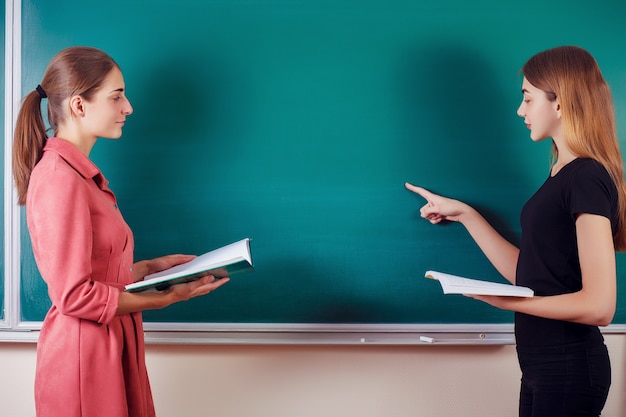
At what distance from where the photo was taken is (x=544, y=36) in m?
2.01

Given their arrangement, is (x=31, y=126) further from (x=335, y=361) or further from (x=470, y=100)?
(x=470, y=100)

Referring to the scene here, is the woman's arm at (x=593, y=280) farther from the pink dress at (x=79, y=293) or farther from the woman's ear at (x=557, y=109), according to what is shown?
the pink dress at (x=79, y=293)

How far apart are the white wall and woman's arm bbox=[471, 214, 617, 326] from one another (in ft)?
2.12

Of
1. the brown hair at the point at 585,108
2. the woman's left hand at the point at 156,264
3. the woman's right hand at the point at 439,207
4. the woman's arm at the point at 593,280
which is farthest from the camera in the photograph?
the woman's right hand at the point at 439,207

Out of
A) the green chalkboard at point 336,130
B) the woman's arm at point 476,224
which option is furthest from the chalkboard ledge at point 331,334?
the woman's arm at point 476,224

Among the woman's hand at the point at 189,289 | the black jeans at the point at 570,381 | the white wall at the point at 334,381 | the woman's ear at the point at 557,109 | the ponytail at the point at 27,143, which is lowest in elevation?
the white wall at the point at 334,381

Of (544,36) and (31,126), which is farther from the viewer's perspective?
(544,36)

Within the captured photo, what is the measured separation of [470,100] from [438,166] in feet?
0.77

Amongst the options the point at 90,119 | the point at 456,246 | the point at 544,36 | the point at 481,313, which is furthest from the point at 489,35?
the point at 90,119

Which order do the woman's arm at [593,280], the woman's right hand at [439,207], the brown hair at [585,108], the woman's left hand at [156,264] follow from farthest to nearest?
the woman's right hand at [439,207] → the woman's left hand at [156,264] → the brown hair at [585,108] → the woman's arm at [593,280]

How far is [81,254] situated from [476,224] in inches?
46.0

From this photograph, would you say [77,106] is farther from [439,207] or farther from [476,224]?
[476,224]

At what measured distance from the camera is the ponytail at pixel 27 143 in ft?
5.32

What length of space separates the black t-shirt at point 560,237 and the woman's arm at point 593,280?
0.04 metres
